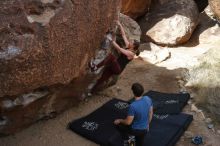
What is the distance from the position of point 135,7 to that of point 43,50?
5491 mm

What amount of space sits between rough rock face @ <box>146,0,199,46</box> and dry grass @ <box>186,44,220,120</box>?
3.79 feet

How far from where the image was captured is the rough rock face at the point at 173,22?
9906 millimetres

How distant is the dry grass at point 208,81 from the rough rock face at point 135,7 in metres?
2.33

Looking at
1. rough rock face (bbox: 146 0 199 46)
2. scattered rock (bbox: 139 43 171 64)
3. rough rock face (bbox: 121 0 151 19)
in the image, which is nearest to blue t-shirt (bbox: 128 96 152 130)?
scattered rock (bbox: 139 43 171 64)

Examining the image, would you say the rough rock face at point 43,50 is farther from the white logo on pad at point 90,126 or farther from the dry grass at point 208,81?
the dry grass at point 208,81

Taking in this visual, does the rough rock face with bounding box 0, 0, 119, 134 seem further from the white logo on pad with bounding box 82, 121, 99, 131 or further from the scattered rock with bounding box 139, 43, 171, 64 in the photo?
the scattered rock with bounding box 139, 43, 171, 64

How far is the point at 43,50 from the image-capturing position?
5277mm

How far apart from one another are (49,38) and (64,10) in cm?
44

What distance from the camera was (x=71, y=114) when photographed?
6.75 metres

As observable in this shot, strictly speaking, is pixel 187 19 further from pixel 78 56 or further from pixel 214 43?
pixel 78 56

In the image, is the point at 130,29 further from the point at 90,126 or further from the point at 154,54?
the point at 90,126

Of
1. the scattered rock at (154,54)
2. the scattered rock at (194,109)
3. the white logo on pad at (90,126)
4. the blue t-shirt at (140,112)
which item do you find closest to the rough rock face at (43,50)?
the white logo on pad at (90,126)

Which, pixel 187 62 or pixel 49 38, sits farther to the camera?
pixel 187 62

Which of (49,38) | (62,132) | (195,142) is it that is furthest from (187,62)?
(49,38)
